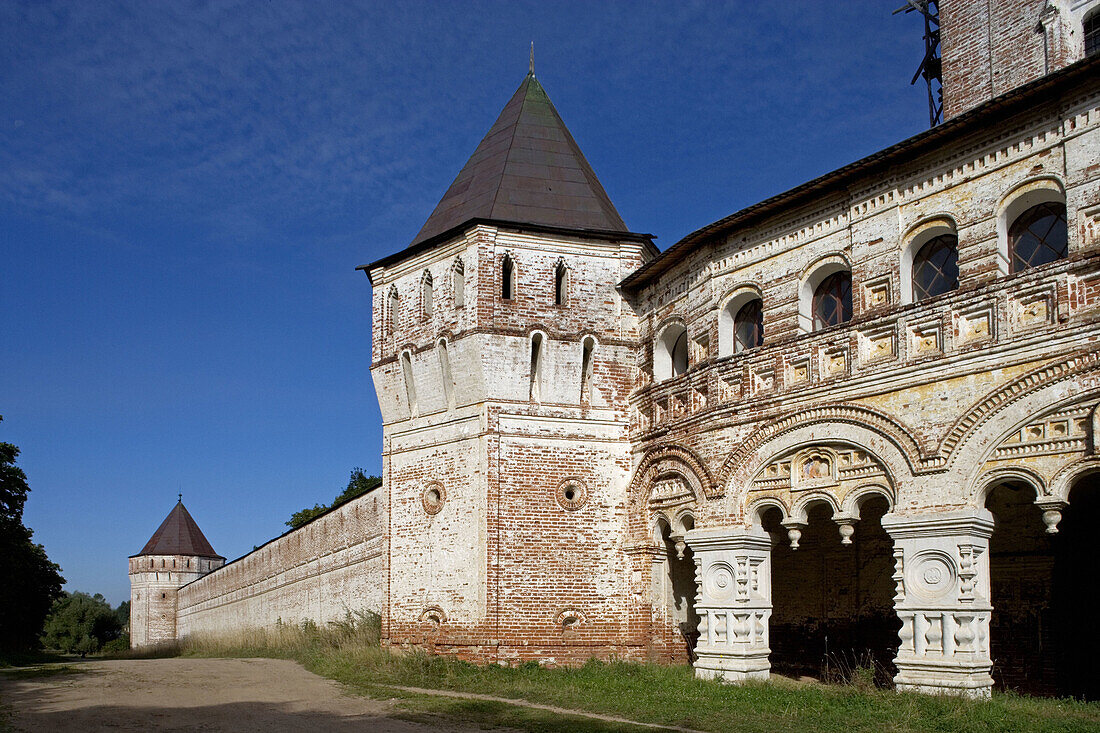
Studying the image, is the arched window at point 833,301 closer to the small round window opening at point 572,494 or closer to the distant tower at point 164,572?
the small round window opening at point 572,494

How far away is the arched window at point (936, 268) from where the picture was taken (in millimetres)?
12281

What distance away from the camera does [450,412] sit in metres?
17.2

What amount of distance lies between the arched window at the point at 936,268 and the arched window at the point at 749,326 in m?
2.60

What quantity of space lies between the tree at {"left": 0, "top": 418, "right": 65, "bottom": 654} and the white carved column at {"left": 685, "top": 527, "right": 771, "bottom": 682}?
23.2m

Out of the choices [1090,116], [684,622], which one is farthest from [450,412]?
[1090,116]

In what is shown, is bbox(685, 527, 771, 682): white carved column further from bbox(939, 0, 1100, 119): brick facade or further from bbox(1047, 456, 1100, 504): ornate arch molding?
bbox(939, 0, 1100, 119): brick facade

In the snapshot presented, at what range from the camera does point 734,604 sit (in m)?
13.8

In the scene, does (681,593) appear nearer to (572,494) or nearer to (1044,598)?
(572,494)

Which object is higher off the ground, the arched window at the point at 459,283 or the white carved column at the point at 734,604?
the arched window at the point at 459,283

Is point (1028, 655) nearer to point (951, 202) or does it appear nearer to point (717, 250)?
point (951, 202)

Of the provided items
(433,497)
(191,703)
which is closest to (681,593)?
(433,497)

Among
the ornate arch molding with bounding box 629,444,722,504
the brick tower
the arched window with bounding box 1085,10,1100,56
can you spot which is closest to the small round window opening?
the brick tower

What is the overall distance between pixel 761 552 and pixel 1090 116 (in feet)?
22.1

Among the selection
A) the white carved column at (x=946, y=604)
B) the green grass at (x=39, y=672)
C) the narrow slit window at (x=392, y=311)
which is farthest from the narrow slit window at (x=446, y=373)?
the white carved column at (x=946, y=604)
